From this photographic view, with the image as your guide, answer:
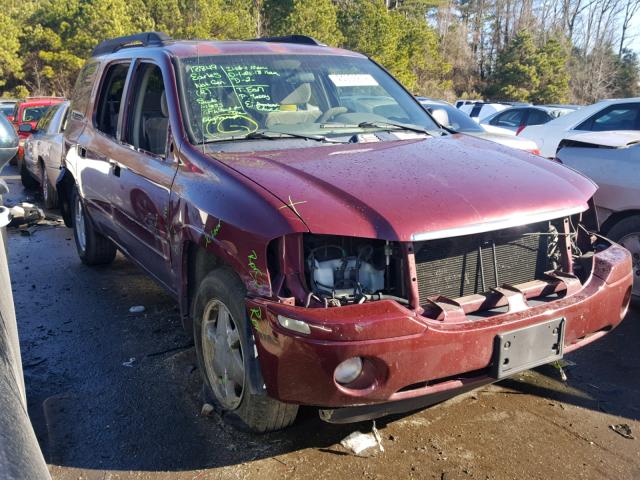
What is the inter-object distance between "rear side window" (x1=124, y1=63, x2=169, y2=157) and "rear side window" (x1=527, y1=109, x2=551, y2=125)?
37.5 ft

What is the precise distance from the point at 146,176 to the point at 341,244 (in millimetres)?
1755

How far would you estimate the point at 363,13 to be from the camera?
33.0m

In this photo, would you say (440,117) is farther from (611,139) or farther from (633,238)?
(633,238)

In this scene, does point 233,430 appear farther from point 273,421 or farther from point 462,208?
point 462,208

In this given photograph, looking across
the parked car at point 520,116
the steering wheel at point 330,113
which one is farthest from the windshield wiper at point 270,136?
the parked car at point 520,116

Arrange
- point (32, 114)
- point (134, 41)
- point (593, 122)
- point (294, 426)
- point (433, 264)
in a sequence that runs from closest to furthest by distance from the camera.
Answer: point (433, 264)
point (294, 426)
point (134, 41)
point (593, 122)
point (32, 114)

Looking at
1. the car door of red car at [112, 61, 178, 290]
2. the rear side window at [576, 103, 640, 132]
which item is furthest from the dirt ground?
the rear side window at [576, 103, 640, 132]

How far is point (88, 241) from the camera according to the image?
608 cm

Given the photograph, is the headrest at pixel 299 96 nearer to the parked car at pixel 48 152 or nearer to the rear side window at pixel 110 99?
the rear side window at pixel 110 99

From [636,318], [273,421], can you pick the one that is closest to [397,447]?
[273,421]

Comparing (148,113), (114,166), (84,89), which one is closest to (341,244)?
(148,113)

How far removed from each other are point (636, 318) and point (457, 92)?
141 ft

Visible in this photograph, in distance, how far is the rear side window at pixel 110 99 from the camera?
4949mm

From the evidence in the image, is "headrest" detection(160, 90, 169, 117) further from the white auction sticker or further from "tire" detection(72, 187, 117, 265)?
"tire" detection(72, 187, 117, 265)
